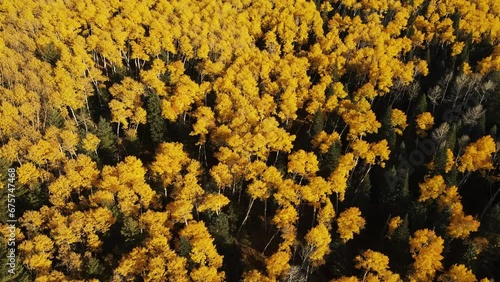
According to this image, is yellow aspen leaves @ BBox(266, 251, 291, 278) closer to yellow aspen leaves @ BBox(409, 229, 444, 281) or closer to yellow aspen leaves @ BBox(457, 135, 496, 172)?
yellow aspen leaves @ BBox(409, 229, 444, 281)

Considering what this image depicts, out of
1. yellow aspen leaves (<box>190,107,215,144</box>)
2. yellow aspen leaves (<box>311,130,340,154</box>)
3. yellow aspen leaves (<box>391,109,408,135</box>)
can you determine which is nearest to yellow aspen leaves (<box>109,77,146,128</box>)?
yellow aspen leaves (<box>190,107,215,144</box>)

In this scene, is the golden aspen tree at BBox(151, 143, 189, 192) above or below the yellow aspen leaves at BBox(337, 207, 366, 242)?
above

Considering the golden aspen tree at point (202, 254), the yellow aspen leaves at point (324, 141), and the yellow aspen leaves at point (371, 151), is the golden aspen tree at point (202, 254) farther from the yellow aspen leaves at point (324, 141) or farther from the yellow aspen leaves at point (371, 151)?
the yellow aspen leaves at point (371, 151)

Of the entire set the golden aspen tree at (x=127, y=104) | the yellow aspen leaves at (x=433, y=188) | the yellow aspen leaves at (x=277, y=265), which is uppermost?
the golden aspen tree at (x=127, y=104)

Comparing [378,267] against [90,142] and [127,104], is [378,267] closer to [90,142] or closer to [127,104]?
[90,142]

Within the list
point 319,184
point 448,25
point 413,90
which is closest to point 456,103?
point 413,90

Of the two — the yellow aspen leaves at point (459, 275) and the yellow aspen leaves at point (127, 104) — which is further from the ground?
the yellow aspen leaves at point (127, 104)

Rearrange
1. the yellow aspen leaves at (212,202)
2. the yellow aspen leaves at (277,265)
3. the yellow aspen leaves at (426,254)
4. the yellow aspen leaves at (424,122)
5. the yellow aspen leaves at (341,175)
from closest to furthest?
the yellow aspen leaves at (426,254), the yellow aspen leaves at (277,265), the yellow aspen leaves at (212,202), the yellow aspen leaves at (341,175), the yellow aspen leaves at (424,122)

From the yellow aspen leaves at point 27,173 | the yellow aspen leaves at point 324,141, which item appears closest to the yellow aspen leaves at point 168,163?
the yellow aspen leaves at point 27,173

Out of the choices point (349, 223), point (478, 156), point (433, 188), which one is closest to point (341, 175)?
point (349, 223)
